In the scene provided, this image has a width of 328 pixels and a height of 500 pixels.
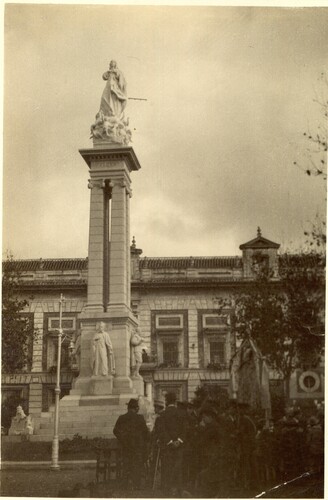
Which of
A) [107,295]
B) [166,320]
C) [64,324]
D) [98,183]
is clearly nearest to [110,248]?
[107,295]

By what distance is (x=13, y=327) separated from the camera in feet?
32.3

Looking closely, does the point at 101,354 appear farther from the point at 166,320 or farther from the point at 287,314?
the point at 287,314

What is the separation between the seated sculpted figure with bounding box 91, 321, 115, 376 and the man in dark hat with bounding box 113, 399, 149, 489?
276 cm

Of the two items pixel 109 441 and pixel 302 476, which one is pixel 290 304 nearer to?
pixel 302 476

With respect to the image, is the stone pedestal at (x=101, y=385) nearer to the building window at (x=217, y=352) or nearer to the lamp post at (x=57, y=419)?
the lamp post at (x=57, y=419)

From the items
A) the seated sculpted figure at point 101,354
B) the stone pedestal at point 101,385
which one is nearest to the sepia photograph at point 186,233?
the stone pedestal at point 101,385

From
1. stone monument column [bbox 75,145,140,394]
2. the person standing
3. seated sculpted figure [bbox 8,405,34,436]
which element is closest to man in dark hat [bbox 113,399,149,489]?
the person standing

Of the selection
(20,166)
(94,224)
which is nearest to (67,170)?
(20,166)

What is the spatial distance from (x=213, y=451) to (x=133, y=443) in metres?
0.90

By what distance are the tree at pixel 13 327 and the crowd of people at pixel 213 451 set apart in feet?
5.43

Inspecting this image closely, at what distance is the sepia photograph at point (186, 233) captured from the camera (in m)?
8.95

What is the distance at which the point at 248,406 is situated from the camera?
31.0ft

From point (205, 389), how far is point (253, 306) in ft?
4.20

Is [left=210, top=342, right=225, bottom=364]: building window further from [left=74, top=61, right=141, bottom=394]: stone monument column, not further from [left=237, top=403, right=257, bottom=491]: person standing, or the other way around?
[left=74, top=61, right=141, bottom=394]: stone monument column
